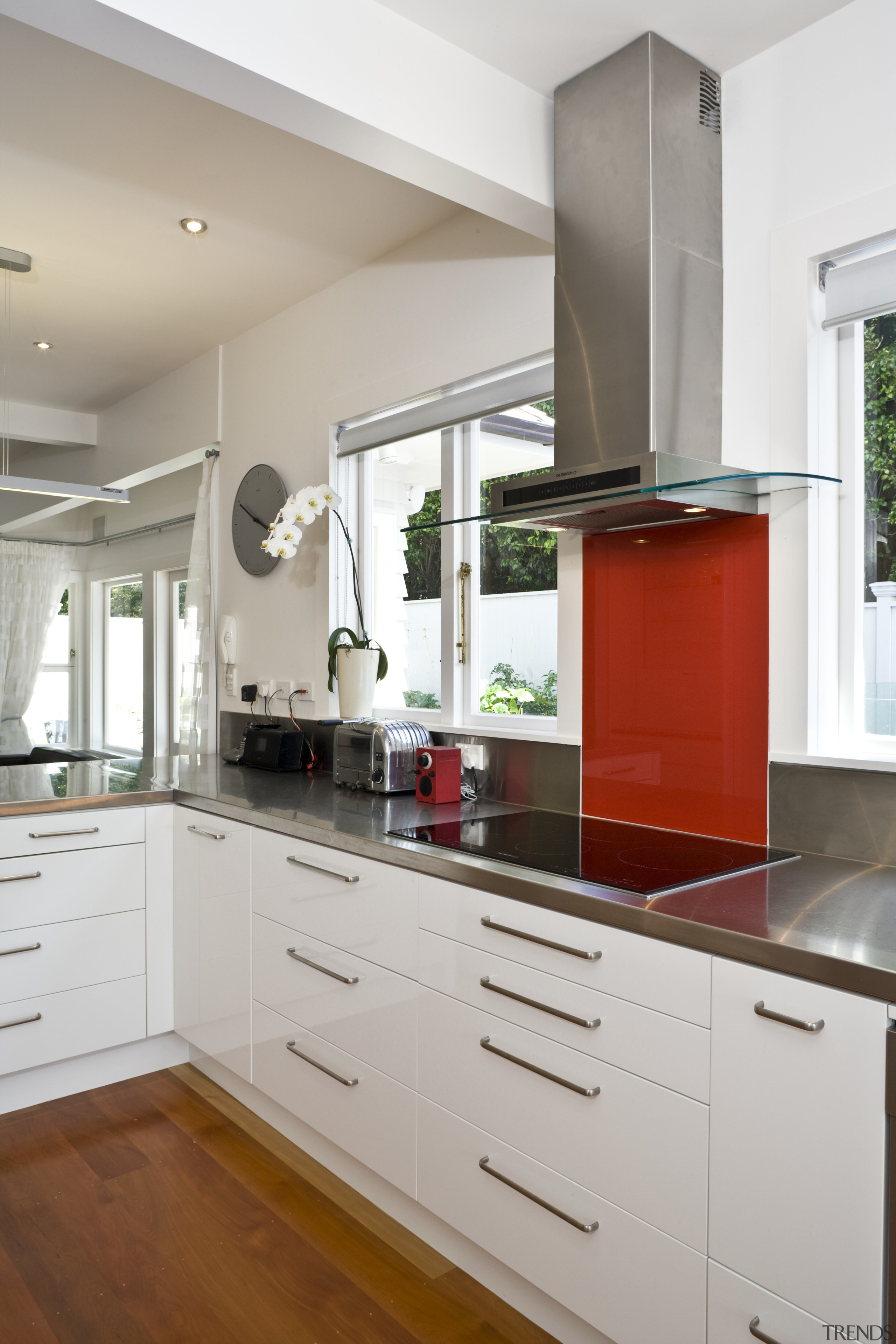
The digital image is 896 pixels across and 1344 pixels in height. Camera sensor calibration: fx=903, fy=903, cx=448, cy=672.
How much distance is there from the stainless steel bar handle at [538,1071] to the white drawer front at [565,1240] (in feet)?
0.51

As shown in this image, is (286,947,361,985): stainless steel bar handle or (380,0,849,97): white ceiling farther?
(286,947,361,985): stainless steel bar handle

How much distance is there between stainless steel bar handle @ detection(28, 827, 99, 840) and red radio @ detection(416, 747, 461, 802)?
92 cm

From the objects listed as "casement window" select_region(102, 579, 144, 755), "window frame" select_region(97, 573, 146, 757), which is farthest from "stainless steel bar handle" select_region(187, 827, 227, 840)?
"window frame" select_region(97, 573, 146, 757)

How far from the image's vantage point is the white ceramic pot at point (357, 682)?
9.66ft

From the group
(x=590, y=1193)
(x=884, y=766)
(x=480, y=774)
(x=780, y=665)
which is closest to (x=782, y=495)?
(x=780, y=665)

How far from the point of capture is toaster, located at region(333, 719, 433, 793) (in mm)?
2549

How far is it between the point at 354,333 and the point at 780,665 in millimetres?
1973

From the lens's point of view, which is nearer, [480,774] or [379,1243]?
[379,1243]

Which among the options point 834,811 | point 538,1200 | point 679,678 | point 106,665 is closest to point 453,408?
point 679,678

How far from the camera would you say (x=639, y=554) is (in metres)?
2.14

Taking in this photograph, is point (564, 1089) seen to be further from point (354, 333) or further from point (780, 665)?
point (354, 333)

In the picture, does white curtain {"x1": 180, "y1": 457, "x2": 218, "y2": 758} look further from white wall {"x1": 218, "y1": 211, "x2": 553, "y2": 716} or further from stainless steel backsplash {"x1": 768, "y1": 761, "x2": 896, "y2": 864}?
stainless steel backsplash {"x1": 768, "y1": 761, "x2": 896, "y2": 864}

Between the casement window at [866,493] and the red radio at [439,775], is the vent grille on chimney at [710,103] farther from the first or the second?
the red radio at [439,775]

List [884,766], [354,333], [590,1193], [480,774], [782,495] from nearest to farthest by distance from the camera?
[590,1193] < [884,766] < [782,495] < [480,774] < [354,333]
